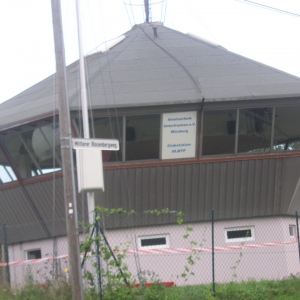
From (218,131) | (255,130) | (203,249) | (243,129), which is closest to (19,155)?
(218,131)

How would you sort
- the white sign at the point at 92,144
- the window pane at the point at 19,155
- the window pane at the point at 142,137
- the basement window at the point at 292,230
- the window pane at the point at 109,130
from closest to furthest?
1. the white sign at the point at 92,144
2. the window pane at the point at 109,130
3. the window pane at the point at 142,137
4. the window pane at the point at 19,155
5. the basement window at the point at 292,230

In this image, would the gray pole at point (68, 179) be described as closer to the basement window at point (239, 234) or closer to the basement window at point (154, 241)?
the basement window at point (154, 241)

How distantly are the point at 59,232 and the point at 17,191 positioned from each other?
75.7 inches

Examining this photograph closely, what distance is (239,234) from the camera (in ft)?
53.8

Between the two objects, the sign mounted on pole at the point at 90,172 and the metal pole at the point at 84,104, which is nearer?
the sign mounted on pole at the point at 90,172

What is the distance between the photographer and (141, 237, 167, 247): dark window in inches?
634

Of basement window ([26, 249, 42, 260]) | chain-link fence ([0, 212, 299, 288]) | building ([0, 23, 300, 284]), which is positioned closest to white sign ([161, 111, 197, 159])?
building ([0, 23, 300, 284])

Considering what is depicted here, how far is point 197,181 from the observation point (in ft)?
52.3

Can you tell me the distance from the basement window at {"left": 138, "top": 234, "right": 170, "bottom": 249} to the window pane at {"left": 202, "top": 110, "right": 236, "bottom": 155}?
2.76 meters

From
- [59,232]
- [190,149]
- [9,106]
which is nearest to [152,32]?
[9,106]

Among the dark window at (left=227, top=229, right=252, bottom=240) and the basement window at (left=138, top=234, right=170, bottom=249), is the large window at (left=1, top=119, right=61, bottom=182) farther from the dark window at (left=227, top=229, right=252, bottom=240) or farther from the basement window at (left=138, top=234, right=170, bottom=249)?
the dark window at (left=227, top=229, right=252, bottom=240)

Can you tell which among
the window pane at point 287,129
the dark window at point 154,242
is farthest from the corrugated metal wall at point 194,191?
the window pane at point 287,129

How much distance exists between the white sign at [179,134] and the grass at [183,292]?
4061 millimetres

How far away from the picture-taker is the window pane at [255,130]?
52.2 ft
